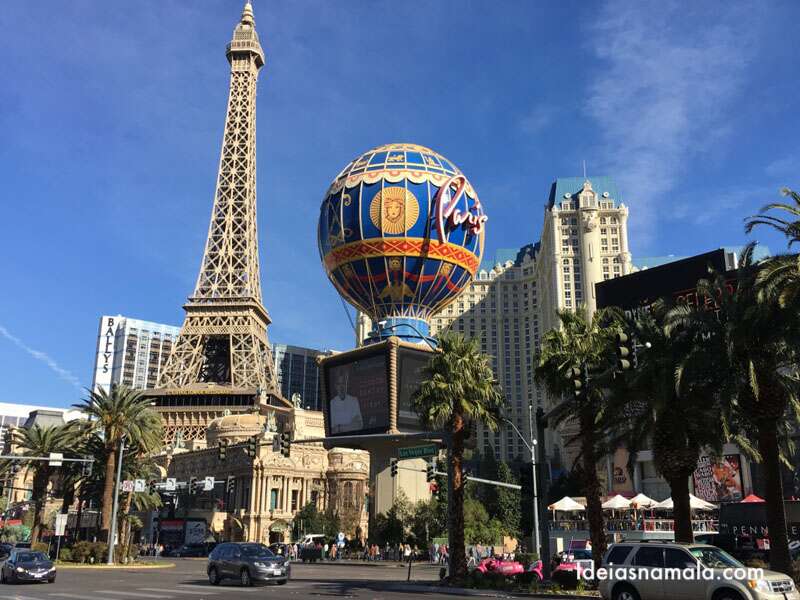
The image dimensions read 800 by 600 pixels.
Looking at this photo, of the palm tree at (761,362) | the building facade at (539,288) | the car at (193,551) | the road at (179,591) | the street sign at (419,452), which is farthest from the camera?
the building facade at (539,288)

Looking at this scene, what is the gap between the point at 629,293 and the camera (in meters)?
70.9

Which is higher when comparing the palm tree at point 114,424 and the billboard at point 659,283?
the billboard at point 659,283

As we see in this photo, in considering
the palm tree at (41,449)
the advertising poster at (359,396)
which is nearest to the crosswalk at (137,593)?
the palm tree at (41,449)

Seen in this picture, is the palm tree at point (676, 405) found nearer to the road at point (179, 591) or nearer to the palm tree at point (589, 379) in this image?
the palm tree at point (589, 379)

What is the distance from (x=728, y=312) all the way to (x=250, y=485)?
59245 mm

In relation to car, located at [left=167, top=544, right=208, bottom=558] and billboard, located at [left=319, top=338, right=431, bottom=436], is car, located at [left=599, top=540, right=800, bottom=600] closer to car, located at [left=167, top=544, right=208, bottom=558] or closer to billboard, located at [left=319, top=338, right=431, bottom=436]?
billboard, located at [left=319, top=338, right=431, bottom=436]


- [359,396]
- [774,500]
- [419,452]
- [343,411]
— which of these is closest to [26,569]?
[419,452]

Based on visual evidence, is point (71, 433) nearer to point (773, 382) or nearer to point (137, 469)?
point (137, 469)

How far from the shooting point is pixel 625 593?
16703 millimetres

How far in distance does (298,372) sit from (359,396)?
133454 millimetres

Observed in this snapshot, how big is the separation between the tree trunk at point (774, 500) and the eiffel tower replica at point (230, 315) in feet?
262

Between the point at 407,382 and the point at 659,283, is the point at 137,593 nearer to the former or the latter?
the point at 407,382

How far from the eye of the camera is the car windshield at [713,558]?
15.3 meters

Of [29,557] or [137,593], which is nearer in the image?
[137,593]
